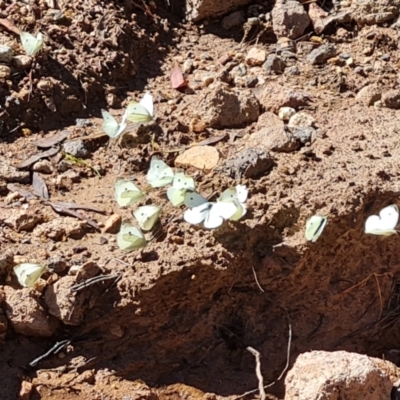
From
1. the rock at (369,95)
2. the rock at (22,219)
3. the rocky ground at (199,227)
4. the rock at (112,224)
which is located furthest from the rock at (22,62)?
the rock at (369,95)

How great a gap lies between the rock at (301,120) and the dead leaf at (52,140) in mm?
788

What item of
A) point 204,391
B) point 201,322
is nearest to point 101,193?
point 201,322

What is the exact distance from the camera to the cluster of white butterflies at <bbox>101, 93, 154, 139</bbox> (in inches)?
115

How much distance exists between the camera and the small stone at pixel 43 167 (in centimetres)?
294

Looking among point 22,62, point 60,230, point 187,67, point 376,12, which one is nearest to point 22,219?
point 60,230

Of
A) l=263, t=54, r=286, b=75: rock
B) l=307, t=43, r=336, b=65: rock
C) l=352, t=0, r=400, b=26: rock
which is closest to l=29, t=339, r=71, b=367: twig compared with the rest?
l=263, t=54, r=286, b=75: rock

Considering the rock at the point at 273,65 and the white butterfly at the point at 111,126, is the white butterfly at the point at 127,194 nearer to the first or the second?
the white butterfly at the point at 111,126

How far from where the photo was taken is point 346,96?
10.5ft

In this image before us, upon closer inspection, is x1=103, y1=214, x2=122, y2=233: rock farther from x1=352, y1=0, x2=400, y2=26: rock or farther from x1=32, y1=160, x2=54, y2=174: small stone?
x1=352, y1=0, x2=400, y2=26: rock

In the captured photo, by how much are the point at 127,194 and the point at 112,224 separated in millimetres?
104

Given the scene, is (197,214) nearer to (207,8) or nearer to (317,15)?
(207,8)

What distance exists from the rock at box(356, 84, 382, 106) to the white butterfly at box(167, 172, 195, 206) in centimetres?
79

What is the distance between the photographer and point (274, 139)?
292 centimetres

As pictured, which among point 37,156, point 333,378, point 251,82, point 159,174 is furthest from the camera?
point 251,82
